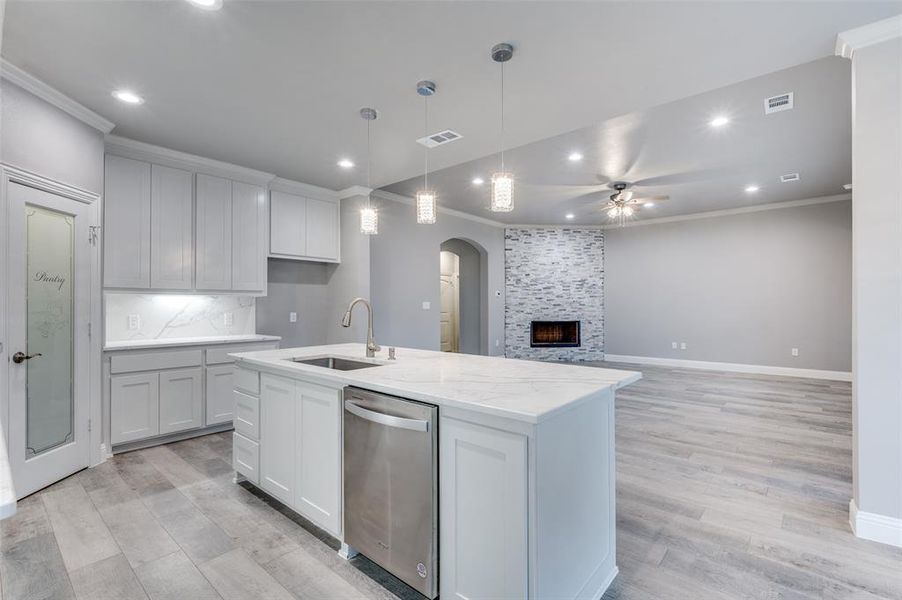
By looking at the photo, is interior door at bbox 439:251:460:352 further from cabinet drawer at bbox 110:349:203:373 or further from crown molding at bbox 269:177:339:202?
cabinet drawer at bbox 110:349:203:373

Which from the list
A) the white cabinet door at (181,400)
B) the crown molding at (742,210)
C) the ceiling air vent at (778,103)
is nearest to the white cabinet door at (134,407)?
the white cabinet door at (181,400)

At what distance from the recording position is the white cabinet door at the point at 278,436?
7.92 ft

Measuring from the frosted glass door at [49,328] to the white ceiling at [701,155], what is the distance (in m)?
3.52

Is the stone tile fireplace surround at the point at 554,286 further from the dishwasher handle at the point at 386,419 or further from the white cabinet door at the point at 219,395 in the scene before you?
the dishwasher handle at the point at 386,419

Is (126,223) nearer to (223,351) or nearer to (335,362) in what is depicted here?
(223,351)

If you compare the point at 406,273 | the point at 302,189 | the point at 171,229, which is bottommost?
the point at 406,273

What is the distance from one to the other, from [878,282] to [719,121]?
2066 mm

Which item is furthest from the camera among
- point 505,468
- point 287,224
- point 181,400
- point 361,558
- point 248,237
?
point 287,224

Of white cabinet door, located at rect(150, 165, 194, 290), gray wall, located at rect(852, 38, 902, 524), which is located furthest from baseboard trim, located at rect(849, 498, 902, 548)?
white cabinet door, located at rect(150, 165, 194, 290)

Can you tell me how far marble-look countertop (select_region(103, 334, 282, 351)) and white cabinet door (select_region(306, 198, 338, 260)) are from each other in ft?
4.03

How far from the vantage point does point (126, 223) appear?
11.9 feet

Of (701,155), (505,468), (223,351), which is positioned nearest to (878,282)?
(505,468)

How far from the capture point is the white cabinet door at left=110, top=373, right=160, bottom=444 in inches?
135

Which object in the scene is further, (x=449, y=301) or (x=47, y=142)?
(x=449, y=301)
